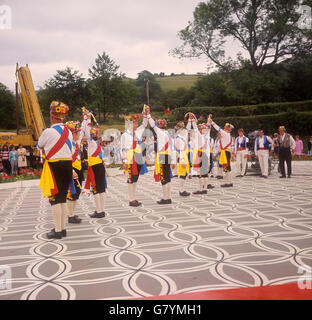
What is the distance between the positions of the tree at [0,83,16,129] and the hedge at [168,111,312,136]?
3051 cm

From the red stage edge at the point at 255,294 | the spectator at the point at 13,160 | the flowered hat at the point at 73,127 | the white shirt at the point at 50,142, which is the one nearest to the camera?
the red stage edge at the point at 255,294

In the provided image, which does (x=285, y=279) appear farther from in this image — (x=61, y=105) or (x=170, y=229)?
(x=61, y=105)

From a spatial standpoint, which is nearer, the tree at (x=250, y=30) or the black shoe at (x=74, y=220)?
the black shoe at (x=74, y=220)

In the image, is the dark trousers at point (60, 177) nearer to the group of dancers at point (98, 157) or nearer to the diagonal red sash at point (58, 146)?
the group of dancers at point (98, 157)

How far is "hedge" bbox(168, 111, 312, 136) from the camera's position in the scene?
2053 centimetres

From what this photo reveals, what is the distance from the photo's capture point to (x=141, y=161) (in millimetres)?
6176


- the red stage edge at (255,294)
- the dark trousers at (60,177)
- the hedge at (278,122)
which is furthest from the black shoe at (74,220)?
the hedge at (278,122)

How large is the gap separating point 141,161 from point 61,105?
2.38 meters

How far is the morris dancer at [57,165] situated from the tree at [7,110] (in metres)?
39.3

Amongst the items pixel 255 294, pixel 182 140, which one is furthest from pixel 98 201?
pixel 255 294

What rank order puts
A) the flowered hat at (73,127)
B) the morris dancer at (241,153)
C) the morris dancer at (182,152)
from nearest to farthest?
1. the flowered hat at (73,127)
2. the morris dancer at (182,152)
3. the morris dancer at (241,153)

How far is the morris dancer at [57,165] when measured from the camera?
4043mm

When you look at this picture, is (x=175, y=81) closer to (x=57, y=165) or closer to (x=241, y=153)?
(x=241, y=153)

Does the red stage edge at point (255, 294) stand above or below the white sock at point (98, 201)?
below
